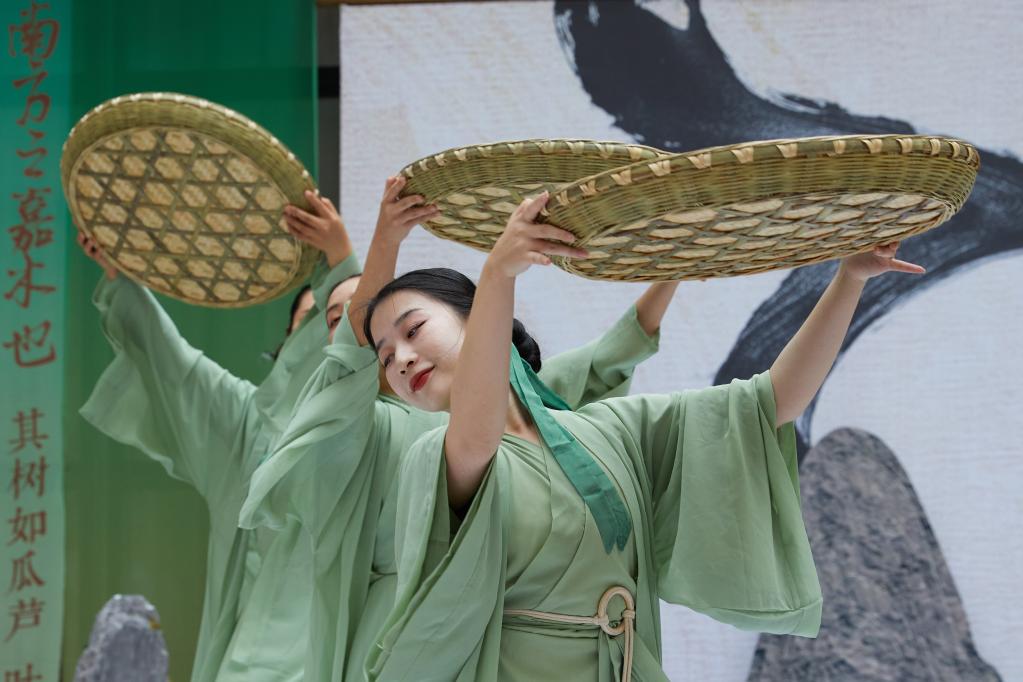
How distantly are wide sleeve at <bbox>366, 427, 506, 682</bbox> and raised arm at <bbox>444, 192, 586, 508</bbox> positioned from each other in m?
0.04

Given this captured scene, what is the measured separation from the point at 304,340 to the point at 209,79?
141 centimetres

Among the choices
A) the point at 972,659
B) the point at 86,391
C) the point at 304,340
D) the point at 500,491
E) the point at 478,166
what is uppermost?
the point at 478,166

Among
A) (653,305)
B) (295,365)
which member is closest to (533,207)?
(653,305)

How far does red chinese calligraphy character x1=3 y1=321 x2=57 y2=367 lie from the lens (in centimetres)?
356

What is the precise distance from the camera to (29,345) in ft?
11.7

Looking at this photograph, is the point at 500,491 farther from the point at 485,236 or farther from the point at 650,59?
the point at 650,59

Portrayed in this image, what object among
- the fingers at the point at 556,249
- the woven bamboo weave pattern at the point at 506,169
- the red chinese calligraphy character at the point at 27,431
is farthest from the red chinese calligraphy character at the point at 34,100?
the fingers at the point at 556,249

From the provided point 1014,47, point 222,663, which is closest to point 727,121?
point 1014,47

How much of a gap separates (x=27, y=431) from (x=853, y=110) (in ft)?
8.44

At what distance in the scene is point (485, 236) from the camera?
1.85m

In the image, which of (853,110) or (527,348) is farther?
(853,110)

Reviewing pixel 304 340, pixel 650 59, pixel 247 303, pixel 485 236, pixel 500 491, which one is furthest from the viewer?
pixel 650 59

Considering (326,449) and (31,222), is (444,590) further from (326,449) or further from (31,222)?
(31,222)

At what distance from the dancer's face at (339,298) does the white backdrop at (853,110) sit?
1.15m
